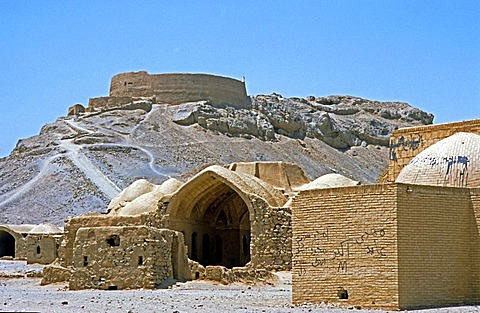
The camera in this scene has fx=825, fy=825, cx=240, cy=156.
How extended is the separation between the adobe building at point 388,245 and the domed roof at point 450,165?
0.28 metres

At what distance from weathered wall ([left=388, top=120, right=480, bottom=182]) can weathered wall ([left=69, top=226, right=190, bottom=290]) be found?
5.94 m

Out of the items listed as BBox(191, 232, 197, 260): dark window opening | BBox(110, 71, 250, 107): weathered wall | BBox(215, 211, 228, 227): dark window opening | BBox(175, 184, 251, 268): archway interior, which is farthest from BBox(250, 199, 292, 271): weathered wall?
BBox(110, 71, 250, 107): weathered wall

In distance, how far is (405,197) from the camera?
544 inches

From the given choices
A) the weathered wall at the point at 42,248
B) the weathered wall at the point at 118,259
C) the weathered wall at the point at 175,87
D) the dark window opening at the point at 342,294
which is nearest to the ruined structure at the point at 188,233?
the weathered wall at the point at 118,259

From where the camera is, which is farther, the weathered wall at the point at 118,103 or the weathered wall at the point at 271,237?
the weathered wall at the point at 118,103

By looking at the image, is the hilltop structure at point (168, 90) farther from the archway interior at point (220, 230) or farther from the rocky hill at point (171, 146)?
the archway interior at point (220, 230)

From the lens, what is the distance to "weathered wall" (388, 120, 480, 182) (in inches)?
748

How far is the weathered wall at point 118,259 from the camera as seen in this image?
19422 millimetres

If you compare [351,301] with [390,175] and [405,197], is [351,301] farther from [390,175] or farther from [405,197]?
[390,175]

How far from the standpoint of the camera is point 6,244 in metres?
44.9

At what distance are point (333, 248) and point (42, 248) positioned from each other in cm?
2279

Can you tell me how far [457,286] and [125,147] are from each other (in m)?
53.1

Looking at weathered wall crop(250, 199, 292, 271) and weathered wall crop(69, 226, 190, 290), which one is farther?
weathered wall crop(250, 199, 292, 271)

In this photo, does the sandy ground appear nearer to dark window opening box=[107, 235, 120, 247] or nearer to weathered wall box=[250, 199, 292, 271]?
dark window opening box=[107, 235, 120, 247]
